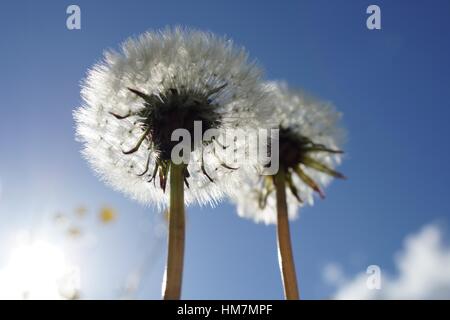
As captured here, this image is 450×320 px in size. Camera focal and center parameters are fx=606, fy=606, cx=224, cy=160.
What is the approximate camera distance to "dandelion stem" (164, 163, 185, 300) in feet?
13.0

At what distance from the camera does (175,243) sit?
4.18m

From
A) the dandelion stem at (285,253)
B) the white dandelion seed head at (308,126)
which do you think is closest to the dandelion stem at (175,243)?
Result: the dandelion stem at (285,253)

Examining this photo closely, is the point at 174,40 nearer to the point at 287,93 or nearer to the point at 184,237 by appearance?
the point at 184,237

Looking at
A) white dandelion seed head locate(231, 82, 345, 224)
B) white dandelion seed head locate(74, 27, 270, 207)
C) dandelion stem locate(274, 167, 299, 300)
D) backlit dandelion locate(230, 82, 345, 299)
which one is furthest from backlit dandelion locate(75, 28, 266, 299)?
white dandelion seed head locate(231, 82, 345, 224)

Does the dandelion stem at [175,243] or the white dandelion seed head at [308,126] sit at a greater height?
the white dandelion seed head at [308,126]

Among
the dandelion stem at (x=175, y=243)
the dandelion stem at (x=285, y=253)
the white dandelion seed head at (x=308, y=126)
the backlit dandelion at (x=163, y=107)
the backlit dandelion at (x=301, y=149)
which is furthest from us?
the white dandelion seed head at (x=308, y=126)

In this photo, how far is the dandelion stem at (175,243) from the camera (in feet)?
13.0

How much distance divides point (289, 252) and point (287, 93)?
2095 mm

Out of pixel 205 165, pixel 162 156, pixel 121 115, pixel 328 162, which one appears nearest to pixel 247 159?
pixel 205 165

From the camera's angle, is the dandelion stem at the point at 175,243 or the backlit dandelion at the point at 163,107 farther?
the backlit dandelion at the point at 163,107

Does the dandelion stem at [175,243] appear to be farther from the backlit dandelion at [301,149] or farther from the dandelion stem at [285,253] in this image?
the backlit dandelion at [301,149]

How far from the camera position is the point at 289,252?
5.57 metres

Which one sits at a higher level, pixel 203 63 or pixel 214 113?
pixel 203 63

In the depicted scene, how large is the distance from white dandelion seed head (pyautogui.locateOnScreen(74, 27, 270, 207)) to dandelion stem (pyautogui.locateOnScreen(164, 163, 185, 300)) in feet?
1.94
